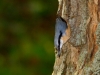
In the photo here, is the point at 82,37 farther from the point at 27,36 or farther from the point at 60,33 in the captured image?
the point at 27,36

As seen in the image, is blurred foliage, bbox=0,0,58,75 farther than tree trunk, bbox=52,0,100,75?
Yes

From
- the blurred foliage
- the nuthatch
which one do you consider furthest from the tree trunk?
the blurred foliage

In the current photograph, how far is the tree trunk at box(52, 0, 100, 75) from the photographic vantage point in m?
1.34

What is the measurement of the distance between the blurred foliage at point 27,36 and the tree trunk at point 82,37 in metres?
1.78

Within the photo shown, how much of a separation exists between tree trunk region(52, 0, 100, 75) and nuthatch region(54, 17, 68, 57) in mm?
A: 10

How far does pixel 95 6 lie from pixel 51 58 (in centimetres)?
190

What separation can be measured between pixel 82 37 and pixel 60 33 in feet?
0.21

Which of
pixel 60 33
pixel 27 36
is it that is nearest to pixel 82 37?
pixel 60 33

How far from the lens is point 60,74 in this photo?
1.43m

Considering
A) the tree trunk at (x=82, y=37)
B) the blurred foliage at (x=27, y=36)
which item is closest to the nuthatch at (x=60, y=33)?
the tree trunk at (x=82, y=37)

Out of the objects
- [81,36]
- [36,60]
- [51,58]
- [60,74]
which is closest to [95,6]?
[81,36]

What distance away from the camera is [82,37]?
1.36 metres

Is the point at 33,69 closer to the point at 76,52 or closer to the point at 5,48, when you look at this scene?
the point at 5,48

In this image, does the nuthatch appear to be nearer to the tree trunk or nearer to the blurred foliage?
the tree trunk
